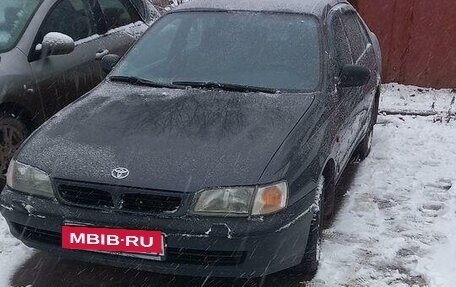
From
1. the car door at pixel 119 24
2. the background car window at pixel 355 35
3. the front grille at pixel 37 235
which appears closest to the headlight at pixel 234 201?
the front grille at pixel 37 235

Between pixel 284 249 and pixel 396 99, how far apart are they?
17.0 ft

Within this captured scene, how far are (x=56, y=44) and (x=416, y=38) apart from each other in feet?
16.5

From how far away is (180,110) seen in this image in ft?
12.1

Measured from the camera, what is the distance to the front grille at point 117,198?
3.01 meters

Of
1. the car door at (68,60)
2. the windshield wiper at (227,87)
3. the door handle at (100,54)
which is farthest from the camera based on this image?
the door handle at (100,54)

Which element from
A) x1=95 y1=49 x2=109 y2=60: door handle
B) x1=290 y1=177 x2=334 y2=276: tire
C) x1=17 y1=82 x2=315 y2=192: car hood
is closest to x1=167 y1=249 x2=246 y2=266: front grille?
x1=17 y1=82 x2=315 y2=192: car hood

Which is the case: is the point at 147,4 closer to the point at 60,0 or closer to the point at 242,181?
the point at 60,0

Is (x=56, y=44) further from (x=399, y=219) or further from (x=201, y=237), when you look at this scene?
(x=399, y=219)

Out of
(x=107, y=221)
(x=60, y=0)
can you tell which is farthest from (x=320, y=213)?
(x=60, y=0)

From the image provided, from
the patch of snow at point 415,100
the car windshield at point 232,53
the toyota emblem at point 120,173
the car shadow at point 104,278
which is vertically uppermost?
the car windshield at point 232,53

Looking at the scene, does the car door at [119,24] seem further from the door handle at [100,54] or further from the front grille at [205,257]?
the front grille at [205,257]

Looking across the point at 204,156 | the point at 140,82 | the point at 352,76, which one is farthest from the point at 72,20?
the point at 204,156

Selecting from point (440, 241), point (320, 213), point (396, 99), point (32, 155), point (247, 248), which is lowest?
point (396, 99)

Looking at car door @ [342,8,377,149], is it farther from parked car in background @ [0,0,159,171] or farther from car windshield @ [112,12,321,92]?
parked car in background @ [0,0,159,171]
